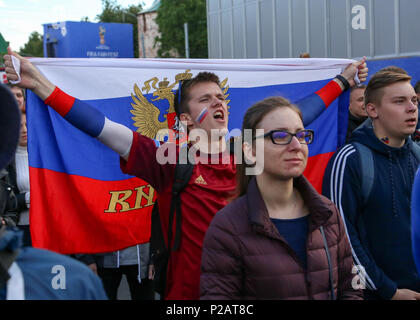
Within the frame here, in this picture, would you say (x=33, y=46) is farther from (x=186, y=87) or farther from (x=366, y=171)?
(x=366, y=171)

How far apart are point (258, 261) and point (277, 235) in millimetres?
130

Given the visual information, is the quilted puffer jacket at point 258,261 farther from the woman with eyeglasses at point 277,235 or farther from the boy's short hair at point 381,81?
the boy's short hair at point 381,81

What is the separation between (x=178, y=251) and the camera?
9.20 ft

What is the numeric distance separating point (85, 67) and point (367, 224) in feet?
7.09

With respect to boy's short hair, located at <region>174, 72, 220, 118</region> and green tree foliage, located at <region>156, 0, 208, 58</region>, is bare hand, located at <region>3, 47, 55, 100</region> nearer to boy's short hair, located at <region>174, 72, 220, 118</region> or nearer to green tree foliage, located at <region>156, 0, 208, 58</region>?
boy's short hair, located at <region>174, 72, 220, 118</region>

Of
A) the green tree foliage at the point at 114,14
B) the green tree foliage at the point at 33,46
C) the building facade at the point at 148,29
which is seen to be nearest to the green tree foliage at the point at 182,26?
the building facade at the point at 148,29

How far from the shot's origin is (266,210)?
2.23 m

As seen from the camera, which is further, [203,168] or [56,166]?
[56,166]

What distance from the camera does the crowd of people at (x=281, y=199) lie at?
217 cm

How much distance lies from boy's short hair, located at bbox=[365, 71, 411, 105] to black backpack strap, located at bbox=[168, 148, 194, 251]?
4.31 ft

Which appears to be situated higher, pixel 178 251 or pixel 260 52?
pixel 260 52

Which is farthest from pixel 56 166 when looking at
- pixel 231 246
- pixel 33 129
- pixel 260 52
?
pixel 260 52

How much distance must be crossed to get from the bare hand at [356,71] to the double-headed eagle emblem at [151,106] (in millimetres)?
1192
